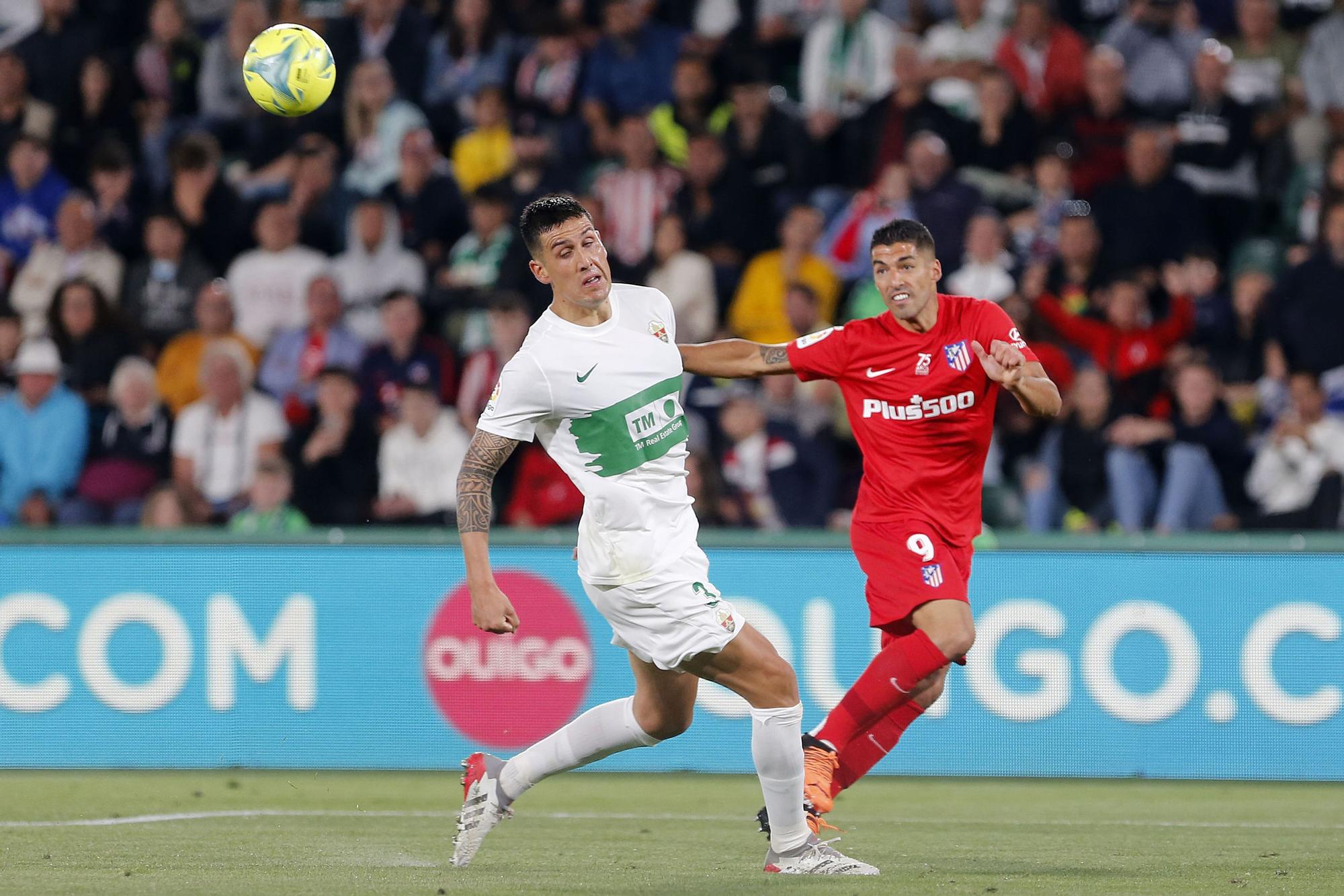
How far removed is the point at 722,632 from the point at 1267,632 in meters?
5.42

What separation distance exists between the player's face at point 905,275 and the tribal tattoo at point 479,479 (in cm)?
184

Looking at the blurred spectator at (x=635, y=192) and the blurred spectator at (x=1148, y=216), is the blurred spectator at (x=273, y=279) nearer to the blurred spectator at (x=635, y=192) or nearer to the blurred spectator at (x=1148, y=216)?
the blurred spectator at (x=635, y=192)

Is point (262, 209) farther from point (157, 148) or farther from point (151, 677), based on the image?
point (151, 677)

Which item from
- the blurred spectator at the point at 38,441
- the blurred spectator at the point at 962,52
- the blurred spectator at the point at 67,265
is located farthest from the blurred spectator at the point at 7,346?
the blurred spectator at the point at 962,52

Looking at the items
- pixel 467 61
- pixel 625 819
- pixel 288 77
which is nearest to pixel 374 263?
pixel 467 61

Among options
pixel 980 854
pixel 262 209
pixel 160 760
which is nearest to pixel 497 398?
pixel 980 854

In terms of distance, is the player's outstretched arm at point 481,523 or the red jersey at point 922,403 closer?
the player's outstretched arm at point 481,523

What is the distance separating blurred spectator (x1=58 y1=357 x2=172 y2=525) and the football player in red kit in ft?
23.4

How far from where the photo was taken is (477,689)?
36.6 feet

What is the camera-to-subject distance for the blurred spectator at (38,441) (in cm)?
1341

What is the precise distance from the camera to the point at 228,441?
13352mm

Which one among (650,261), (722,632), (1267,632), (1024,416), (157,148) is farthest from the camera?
(157,148)

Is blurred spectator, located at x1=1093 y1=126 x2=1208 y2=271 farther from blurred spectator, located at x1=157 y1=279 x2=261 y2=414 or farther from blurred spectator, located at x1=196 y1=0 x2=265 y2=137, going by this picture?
blurred spectator, located at x1=196 y1=0 x2=265 y2=137

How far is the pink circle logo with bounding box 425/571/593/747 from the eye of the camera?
11.1m
